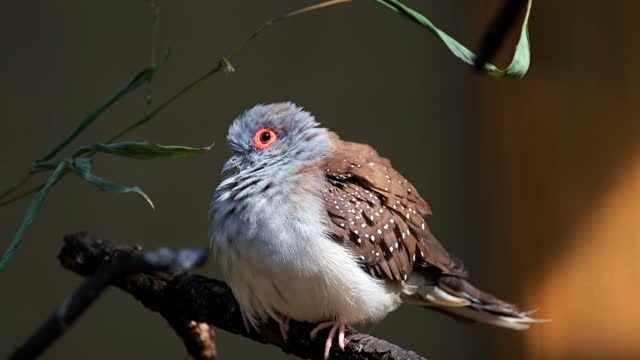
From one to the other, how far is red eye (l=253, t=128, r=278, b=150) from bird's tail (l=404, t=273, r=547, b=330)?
0.57m

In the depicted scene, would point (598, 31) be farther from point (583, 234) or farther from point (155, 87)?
point (155, 87)

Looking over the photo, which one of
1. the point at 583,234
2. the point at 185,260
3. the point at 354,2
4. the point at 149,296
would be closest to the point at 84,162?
the point at 149,296

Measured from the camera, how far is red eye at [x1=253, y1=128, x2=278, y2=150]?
96.7 inches

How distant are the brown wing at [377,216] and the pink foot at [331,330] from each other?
0.55 feet

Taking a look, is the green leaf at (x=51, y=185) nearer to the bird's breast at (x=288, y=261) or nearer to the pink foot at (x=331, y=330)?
the bird's breast at (x=288, y=261)

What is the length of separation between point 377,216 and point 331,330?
333mm

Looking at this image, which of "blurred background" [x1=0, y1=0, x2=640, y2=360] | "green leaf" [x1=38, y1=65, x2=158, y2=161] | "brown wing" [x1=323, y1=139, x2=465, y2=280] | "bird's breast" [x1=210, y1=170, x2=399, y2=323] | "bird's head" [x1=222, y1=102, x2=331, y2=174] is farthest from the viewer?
"blurred background" [x1=0, y1=0, x2=640, y2=360]

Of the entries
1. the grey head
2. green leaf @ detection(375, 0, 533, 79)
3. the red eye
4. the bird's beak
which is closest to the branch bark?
the grey head

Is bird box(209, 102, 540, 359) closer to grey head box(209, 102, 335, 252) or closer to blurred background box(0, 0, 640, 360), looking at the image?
grey head box(209, 102, 335, 252)

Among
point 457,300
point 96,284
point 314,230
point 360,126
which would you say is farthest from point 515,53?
point 360,126

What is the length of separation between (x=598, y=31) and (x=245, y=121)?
1.86m

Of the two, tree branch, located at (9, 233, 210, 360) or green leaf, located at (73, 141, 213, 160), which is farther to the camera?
green leaf, located at (73, 141, 213, 160)

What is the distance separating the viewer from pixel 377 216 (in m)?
2.31

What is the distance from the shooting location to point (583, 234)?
12.2ft
